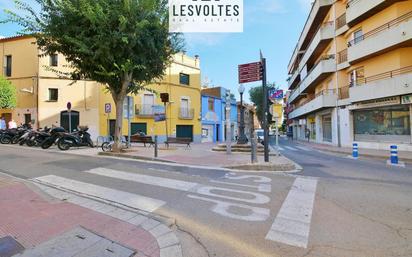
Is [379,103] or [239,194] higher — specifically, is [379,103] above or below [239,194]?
above

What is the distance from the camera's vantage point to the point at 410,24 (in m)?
15.9

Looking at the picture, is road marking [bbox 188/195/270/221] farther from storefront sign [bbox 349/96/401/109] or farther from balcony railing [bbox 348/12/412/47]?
balcony railing [bbox 348/12/412/47]

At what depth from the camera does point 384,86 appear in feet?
57.9

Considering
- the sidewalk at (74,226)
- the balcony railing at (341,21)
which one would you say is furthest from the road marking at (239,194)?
the balcony railing at (341,21)

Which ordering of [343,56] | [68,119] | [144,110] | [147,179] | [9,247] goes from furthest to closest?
[144,110] → [68,119] → [343,56] → [147,179] → [9,247]

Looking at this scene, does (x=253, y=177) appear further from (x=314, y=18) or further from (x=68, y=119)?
(x=314, y=18)

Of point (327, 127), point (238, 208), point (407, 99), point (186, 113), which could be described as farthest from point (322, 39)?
point (238, 208)

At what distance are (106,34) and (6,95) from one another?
47.6 feet

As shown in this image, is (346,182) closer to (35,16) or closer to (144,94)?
(35,16)

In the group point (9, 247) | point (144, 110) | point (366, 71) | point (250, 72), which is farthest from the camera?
point (144, 110)

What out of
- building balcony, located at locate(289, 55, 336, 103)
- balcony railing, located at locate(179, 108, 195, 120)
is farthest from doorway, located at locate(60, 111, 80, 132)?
building balcony, located at locate(289, 55, 336, 103)

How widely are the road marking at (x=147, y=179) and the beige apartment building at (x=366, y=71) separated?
53.9 feet

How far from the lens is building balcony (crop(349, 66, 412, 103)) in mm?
16453

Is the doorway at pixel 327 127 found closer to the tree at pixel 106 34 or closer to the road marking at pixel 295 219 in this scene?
the tree at pixel 106 34
